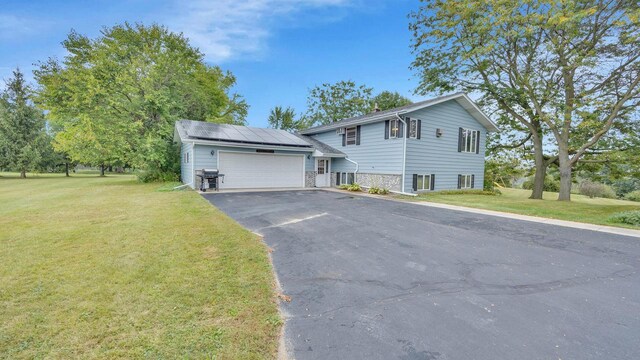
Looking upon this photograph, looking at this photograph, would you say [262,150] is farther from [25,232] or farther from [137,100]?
[25,232]

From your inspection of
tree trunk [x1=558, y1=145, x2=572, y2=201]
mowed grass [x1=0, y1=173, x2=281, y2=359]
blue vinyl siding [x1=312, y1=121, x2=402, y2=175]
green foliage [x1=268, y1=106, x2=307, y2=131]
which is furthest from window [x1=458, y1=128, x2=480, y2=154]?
green foliage [x1=268, y1=106, x2=307, y2=131]

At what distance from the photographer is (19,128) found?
26.0m

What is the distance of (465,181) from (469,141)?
8.52ft

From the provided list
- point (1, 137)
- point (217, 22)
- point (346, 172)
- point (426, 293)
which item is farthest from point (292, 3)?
point (1, 137)

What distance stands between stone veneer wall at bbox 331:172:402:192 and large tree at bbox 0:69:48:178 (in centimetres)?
3170

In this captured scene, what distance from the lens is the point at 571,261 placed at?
179 inches

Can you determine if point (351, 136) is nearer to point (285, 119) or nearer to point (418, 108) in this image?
point (418, 108)

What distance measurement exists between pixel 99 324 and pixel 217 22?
45.0 ft

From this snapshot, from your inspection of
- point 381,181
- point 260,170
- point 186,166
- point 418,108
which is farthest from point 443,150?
point 186,166

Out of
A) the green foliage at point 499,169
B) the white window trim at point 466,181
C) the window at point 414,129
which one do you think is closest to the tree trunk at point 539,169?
the green foliage at point 499,169

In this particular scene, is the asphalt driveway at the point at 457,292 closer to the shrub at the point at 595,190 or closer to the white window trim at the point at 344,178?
the white window trim at the point at 344,178

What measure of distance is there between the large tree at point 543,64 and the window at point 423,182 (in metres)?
6.22

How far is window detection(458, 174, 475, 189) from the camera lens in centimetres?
1700

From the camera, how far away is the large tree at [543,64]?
38.1 ft
